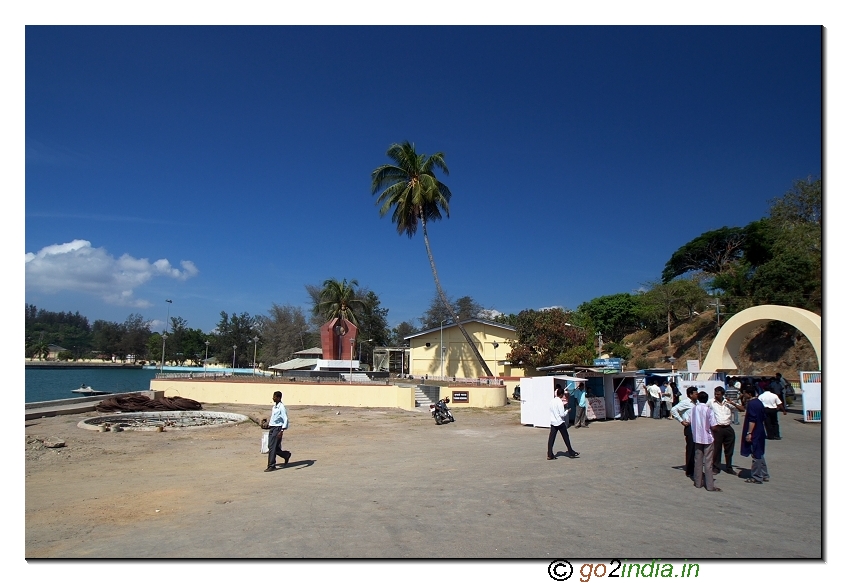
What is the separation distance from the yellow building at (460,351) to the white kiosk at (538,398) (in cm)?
2295

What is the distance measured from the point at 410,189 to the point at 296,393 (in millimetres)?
16655

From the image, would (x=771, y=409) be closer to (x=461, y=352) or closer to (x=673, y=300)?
(x=461, y=352)

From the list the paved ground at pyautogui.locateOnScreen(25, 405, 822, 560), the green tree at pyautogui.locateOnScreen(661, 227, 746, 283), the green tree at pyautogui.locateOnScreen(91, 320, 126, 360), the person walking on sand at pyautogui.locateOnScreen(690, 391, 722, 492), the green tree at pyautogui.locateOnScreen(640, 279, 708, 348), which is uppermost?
the green tree at pyautogui.locateOnScreen(661, 227, 746, 283)

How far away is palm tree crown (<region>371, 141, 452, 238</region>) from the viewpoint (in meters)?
36.6

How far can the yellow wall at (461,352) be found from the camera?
42.2m

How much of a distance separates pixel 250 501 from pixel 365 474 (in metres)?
2.51

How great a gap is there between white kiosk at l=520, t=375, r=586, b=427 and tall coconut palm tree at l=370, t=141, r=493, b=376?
1921 centimetres

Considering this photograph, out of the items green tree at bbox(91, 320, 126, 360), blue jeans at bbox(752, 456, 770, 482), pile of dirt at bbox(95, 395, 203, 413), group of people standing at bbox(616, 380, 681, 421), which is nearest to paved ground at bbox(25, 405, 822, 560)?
blue jeans at bbox(752, 456, 770, 482)

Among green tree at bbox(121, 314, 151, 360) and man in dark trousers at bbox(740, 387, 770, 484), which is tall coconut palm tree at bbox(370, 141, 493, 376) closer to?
man in dark trousers at bbox(740, 387, 770, 484)

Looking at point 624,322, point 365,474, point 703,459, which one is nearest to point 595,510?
point 703,459

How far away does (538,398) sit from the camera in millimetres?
17500

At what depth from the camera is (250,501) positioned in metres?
7.65
